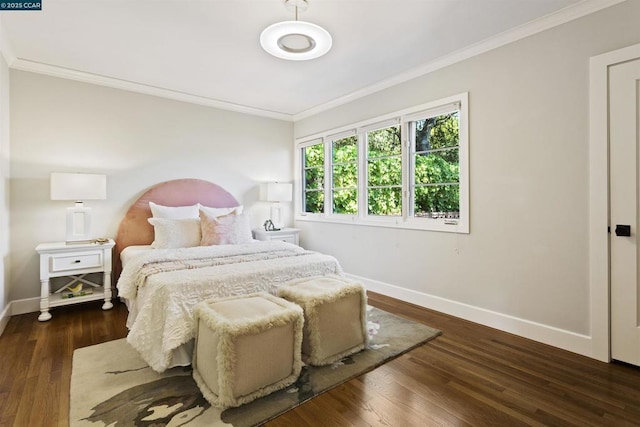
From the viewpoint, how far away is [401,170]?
370cm

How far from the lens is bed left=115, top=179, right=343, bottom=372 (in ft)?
6.86

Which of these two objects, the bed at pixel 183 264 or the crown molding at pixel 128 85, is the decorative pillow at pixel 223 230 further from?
the crown molding at pixel 128 85

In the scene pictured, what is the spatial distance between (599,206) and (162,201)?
4363mm

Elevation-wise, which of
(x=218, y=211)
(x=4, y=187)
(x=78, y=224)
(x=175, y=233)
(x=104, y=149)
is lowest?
(x=175, y=233)

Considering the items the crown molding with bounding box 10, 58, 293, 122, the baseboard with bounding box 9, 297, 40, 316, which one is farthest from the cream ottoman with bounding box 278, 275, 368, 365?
the crown molding with bounding box 10, 58, 293, 122

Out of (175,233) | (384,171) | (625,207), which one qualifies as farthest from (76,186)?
(625,207)

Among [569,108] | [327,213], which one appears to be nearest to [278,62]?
[327,213]

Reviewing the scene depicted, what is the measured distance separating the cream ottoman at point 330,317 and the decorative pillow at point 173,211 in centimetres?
201

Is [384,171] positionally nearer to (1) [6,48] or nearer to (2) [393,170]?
(2) [393,170]

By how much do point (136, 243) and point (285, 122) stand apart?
2.90 metres

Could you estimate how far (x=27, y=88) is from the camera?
129 inches

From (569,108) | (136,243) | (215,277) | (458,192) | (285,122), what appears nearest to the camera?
(215,277)

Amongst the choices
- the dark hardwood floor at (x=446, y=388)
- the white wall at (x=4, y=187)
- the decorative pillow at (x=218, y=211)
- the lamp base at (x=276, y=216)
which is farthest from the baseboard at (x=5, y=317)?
the lamp base at (x=276, y=216)

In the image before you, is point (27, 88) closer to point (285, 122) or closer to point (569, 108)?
point (285, 122)
